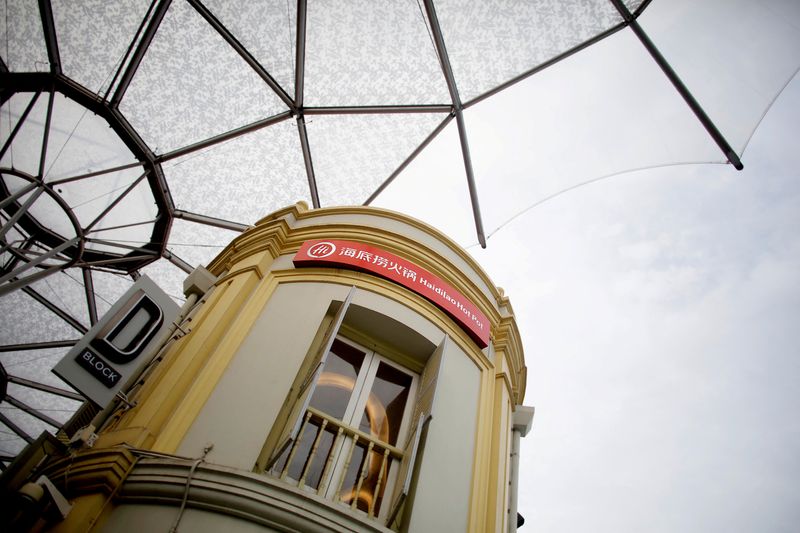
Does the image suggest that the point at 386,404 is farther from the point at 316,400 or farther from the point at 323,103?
the point at 323,103

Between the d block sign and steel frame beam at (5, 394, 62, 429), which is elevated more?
steel frame beam at (5, 394, 62, 429)

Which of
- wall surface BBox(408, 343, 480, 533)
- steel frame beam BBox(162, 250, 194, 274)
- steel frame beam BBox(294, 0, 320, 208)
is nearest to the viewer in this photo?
wall surface BBox(408, 343, 480, 533)

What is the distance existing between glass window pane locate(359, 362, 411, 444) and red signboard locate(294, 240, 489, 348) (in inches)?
49.2

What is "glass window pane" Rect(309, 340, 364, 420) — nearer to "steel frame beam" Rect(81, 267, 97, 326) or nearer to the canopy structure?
the canopy structure

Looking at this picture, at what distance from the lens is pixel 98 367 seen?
4859 mm

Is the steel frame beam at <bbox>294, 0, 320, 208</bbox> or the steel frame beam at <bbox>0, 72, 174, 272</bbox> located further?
the steel frame beam at <bbox>0, 72, 174, 272</bbox>

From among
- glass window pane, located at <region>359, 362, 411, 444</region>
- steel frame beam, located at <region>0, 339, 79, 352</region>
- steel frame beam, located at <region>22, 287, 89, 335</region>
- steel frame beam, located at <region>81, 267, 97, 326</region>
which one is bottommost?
glass window pane, located at <region>359, 362, 411, 444</region>

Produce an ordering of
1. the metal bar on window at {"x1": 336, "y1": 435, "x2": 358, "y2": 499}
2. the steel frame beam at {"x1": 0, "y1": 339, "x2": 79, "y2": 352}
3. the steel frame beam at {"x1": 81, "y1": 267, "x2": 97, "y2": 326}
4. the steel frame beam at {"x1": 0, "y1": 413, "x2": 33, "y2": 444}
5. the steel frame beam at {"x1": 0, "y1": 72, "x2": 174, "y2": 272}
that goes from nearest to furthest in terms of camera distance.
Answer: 1. the metal bar on window at {"x1": 336, "y1": 435, "x2": 358, "y2": 499}
2. the steel frame beam at {"x1": 0, "y1": 72, "x2": 174, "y2": 272}
3. the steel frame beam at {"x1": 81, "y1": 267, "x2": 97, "y2": 326}
4. the steel frame beam at {"x1": 0, "y1": 339, "x2": 79, "y2": 352}
5. the steel frame beam at {"x1": 0, "y1": 413, "x2": 33, "y2": 444}

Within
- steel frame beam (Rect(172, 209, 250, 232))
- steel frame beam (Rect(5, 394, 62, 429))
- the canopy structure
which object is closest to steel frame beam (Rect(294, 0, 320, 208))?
the canopy structure

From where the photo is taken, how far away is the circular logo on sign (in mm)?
6641

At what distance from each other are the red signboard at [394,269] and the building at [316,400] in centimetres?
3

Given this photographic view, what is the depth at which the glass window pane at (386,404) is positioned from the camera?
5672 mm

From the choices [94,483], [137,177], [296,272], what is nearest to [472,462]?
[296,272]

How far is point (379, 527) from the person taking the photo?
4.37 meters
